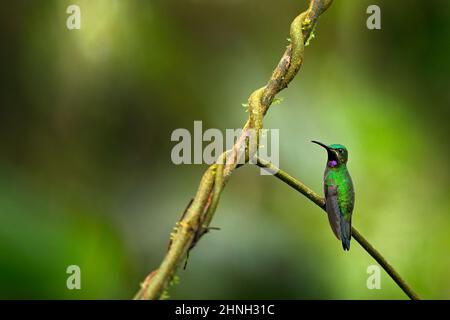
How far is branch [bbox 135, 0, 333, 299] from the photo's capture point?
0.70 metres

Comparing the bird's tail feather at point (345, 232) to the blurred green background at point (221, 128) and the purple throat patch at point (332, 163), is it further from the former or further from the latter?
the blurred green background at point (221, 128)

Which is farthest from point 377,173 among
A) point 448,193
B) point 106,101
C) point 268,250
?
point 106,101

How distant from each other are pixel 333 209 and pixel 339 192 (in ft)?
0.22

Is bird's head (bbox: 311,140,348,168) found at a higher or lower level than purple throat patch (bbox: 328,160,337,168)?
higher

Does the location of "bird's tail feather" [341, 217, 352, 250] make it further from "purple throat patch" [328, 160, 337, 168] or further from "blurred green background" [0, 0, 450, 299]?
"blurred green background" [0, 0, 450, 299]

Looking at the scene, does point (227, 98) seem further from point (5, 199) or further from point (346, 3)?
point (5, 199)

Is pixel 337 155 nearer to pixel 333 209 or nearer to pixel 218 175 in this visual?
pixel 333 209

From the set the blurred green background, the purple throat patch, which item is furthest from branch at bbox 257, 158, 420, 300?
the blurred green background

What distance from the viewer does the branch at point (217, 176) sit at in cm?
70

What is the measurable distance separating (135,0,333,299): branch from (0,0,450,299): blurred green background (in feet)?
6.43

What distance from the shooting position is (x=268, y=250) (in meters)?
2.90

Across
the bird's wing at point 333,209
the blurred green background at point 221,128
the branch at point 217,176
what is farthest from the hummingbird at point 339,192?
the blurred green background at point 221,128

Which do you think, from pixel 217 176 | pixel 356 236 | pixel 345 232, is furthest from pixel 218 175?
pixel 345 232

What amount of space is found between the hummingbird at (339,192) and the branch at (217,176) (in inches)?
17.8
